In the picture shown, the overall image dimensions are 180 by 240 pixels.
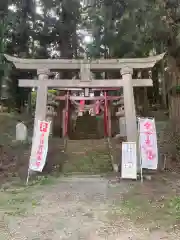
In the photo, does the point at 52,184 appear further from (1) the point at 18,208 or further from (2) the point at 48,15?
(2) the point at 48,15

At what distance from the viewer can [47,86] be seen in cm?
988

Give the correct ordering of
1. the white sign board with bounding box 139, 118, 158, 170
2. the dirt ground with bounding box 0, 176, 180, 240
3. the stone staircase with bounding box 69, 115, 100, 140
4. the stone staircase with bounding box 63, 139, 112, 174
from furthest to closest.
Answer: the stone staircase with bounding box 69, 115, 100, 140, the stone staircase with bounding box 63, 139, 112, 174, the white sign board with bounding box 139, 118, 158, 170, the dirt ground with bounding box 0, 176, 180, 240

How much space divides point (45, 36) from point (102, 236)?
561 inches

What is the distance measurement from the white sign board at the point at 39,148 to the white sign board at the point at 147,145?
2.80m

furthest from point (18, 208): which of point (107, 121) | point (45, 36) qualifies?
point (45, 36)

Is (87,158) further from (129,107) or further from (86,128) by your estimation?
(86,128)

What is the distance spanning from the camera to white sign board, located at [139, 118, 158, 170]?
8667mm

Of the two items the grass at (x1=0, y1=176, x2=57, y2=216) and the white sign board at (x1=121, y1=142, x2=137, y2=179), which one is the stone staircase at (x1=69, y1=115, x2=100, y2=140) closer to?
the white sign board at (x1=121, y1=142, x2=137, y2=179)

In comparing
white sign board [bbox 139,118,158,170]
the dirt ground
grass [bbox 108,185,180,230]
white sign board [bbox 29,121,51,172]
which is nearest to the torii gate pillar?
white sign board [bbox 139,118,158,170]

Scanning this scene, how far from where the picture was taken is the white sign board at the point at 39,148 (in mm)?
8703

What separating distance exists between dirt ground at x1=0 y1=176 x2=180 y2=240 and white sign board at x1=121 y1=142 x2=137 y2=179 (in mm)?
337

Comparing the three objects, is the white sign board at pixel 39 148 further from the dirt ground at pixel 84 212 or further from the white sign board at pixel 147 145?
the white sign board at pixel 147 145

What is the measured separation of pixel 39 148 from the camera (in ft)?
29.0

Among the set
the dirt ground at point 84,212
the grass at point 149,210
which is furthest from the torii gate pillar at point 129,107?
the grass at point 149,210
